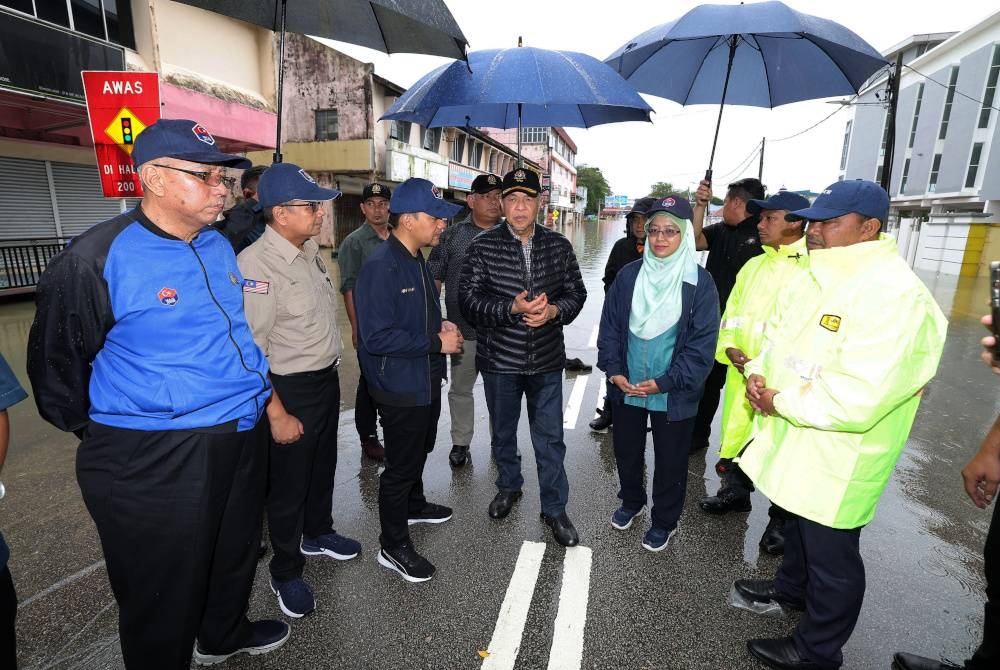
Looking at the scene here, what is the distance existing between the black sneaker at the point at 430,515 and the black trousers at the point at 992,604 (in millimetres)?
2754

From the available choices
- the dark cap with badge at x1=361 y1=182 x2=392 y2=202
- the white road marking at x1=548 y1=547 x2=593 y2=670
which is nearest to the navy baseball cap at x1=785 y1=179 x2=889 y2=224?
the white road marking at x1=548 y1=547 x2=593 y2=670

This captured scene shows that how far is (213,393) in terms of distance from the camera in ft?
6.05

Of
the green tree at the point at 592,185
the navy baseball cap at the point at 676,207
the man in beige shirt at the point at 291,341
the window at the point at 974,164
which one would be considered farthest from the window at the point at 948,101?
the green tree at the point at 592,185

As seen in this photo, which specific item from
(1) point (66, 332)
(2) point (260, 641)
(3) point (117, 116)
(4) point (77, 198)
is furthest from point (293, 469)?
(4) point (77, 198)

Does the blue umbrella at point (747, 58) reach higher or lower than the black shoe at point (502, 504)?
higher

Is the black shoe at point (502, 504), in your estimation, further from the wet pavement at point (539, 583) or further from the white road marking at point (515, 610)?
the white road marking at point (515, 610)

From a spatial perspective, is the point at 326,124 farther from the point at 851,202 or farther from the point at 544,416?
the point at 851,202

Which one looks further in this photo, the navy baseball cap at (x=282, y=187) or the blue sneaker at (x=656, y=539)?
the blue sneaker at (x=656, y=539)

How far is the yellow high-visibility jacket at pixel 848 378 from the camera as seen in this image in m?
1.90

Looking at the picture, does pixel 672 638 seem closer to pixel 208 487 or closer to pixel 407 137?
pixel 208 487

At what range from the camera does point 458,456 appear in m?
4.26

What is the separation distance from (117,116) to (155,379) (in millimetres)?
3685

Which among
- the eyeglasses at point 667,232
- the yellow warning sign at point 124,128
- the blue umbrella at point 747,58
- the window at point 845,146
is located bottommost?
the eyeglasses at point 667,232

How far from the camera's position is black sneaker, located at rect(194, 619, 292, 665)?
7.61ft
